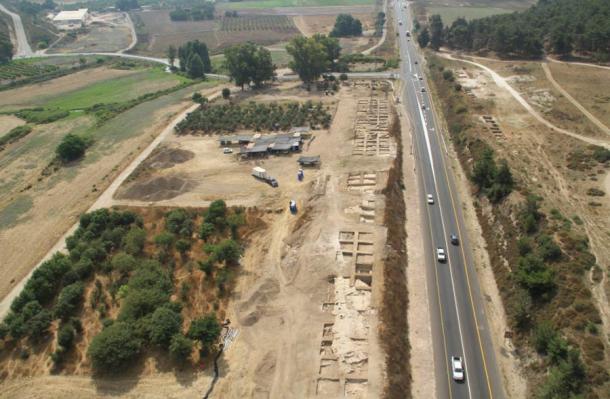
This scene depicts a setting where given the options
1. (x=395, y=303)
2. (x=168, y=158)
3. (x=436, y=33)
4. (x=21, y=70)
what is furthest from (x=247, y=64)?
(x=21, y=70)

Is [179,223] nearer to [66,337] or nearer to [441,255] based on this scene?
[66,337]

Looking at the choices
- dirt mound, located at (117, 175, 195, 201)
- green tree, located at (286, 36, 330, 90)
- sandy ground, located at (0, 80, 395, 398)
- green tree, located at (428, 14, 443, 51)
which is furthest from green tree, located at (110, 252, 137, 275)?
green tree, located at (428, 14, 443, 51)

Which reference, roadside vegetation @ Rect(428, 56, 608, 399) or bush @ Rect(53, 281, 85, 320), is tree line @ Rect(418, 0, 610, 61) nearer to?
roadside vegetation @ Rect(428, 56, 608, 399)

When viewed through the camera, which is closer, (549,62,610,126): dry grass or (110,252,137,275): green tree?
(110,252,137,275): green tree

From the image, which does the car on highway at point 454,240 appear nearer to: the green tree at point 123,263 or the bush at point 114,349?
the bush at point 114,349

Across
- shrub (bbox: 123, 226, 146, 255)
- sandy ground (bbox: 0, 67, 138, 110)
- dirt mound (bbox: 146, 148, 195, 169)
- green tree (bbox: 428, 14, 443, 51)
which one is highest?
green tree (bbox: 428, 14, 443, 51)

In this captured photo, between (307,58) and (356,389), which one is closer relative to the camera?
(356,389)
